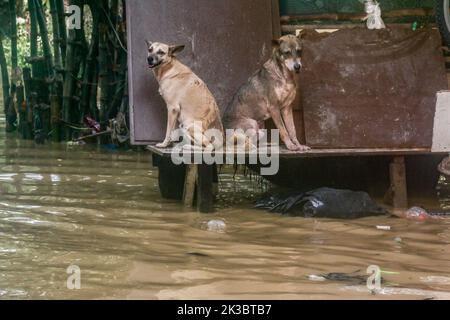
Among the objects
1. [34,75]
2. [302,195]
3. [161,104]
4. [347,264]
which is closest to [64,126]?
[34,75]

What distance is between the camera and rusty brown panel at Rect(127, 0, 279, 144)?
784 centimetres

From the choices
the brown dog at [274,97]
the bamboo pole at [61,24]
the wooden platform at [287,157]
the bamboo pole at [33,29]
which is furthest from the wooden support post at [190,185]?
the bamboo pole at [33,29]

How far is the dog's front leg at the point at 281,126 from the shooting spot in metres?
7.39

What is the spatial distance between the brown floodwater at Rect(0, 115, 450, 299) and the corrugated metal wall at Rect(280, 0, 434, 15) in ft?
5.85

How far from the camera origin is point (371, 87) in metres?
7.85

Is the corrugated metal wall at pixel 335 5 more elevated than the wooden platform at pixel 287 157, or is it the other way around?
the corrugated metal wall at pixel 335 5

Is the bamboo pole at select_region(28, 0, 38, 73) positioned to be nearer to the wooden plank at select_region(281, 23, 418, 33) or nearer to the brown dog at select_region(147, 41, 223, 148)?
the wooden plank at select_region(281, 23, 418, 33)

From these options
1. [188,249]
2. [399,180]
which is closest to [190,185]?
[188,249]

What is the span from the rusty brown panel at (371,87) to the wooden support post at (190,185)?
1.03 metres

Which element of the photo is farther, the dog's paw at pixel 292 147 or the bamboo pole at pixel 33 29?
the bamboo pole at pixel 33 29

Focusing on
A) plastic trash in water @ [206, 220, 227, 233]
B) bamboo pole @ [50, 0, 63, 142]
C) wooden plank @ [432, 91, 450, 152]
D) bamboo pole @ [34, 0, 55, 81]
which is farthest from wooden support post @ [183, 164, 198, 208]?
bamboo pole @ [34, 0, 55, 81]

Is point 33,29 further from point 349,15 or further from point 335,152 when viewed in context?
point 335,152

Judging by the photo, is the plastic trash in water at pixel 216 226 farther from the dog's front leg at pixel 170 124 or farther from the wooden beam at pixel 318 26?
the wooden beam at pixel 318 26

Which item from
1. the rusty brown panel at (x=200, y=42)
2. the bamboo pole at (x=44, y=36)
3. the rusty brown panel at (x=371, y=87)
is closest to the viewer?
the rusty brown panel at (x=371, y=87)
